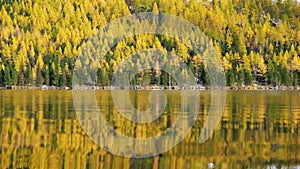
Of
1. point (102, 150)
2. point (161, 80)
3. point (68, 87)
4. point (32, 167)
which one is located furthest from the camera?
point (161, 80)

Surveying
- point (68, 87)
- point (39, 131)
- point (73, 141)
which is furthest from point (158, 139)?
point (68, 87)

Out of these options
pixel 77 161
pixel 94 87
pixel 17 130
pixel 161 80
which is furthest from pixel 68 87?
pixel 77 161

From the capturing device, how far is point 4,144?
114 ft

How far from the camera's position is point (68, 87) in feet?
600

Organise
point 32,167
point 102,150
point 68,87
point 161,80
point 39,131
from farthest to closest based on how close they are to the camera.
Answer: point 161,80
point 68,87
point 39,131
point 102,150
point 32,167

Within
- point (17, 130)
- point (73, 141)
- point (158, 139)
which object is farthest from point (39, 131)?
point (158, 139)

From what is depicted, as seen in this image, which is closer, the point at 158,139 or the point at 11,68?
the point at 158,139

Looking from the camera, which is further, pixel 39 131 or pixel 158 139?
pixel 39 131

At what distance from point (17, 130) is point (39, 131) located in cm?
147

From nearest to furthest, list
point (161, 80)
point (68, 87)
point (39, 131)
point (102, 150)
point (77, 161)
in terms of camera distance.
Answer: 1. point (77, 161)
2. point (102, 150)
3. point (39, 131)
4. point (68, 87)
5. point (161, 80)

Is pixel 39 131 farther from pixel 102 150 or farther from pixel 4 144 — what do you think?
pixel 102 150

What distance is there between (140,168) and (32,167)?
4827mm

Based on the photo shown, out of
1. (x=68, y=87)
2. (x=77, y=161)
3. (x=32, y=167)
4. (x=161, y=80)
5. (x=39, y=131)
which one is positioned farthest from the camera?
(x=161, y=80)

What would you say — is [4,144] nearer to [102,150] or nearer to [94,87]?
[102,150]
